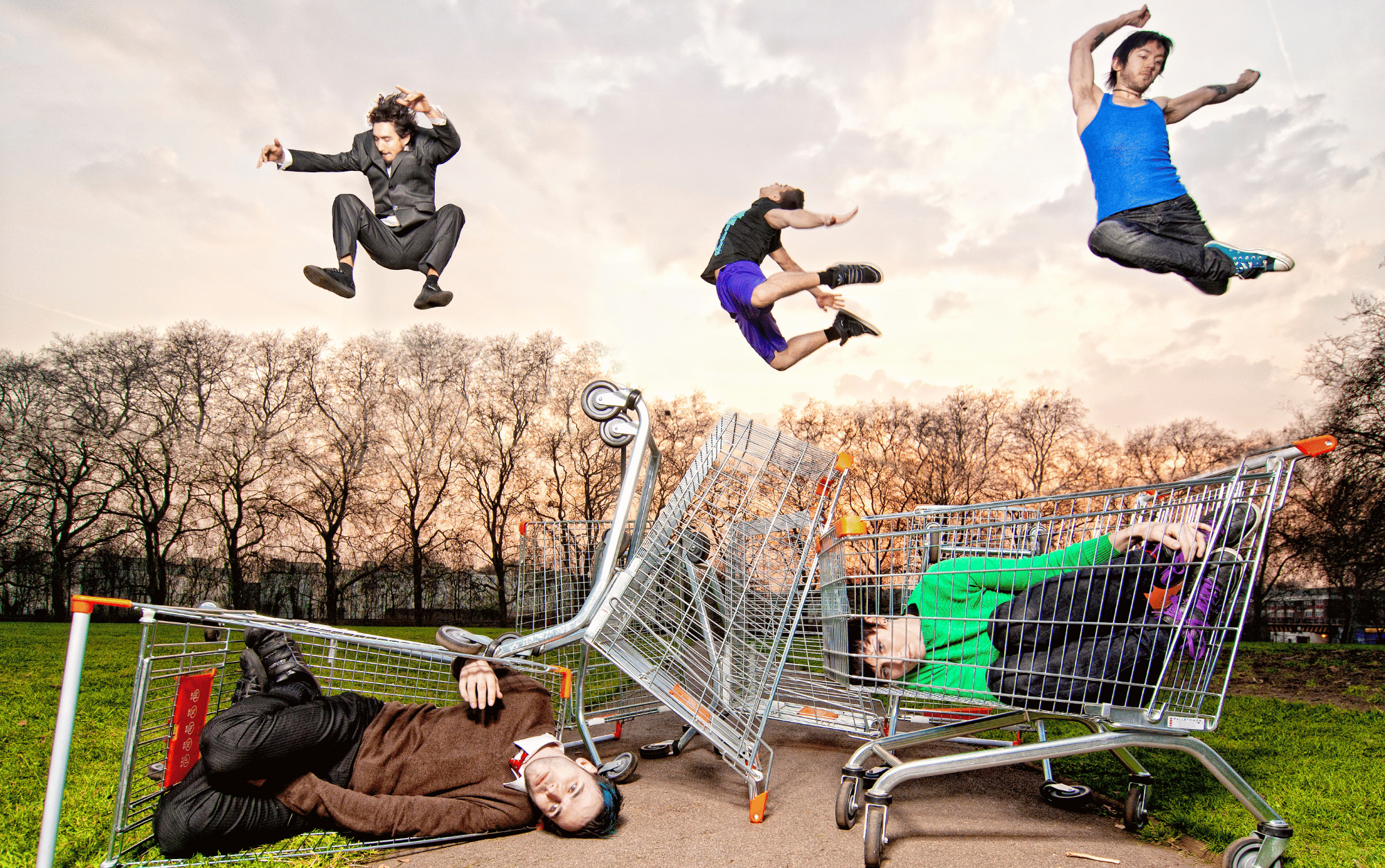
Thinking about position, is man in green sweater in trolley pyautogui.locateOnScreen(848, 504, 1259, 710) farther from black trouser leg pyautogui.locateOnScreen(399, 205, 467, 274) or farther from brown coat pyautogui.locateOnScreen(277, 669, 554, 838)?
black trouser leg pyautogui.locateOnScreen(399, 205, 467, 274)

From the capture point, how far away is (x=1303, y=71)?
426cm

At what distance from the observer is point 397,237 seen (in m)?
4.28

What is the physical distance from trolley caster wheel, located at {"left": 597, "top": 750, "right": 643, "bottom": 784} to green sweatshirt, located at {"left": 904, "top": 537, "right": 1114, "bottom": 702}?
112 cm

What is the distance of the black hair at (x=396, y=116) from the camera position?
14.0 ft

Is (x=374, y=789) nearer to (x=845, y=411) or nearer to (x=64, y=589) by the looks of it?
(x=845, y=411)

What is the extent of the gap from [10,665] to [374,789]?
4.86m

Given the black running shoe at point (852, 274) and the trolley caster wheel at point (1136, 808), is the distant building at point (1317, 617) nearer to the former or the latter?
the black running shoe at point (852, 274)

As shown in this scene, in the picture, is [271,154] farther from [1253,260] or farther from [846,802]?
[1253,260]

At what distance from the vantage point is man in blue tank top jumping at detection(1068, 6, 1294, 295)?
12.7ft

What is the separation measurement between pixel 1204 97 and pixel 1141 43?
458 mm

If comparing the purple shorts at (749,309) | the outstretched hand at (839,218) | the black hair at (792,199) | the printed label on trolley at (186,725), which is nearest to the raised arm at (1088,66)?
the outstretched hand at (839,218)

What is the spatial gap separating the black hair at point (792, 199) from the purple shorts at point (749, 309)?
0.45 metres

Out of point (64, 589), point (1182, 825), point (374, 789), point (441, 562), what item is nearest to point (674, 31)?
point (374, 789)

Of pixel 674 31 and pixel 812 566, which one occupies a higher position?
pixel 674 31
